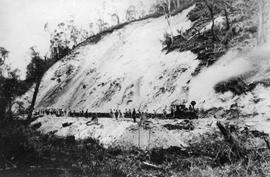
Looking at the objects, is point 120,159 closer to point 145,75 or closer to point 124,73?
point 145,75

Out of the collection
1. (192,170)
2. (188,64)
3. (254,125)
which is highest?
(188,64)

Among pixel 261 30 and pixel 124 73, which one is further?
pixel 124 73

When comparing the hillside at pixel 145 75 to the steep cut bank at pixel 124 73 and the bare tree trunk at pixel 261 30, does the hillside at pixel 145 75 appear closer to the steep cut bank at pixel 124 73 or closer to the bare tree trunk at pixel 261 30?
the steep cut bank at pixel 124 73

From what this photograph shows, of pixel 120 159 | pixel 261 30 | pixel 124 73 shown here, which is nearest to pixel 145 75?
pixel 124 73

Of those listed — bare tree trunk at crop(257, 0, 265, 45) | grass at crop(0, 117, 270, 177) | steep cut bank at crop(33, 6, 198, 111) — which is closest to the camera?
grass at crop(0, 117, 270, 177)

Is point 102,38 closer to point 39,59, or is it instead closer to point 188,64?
point 39,59

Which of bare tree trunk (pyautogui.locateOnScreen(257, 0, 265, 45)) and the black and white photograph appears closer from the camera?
the black and white photograph

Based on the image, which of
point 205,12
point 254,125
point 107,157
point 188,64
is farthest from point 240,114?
point 205,12

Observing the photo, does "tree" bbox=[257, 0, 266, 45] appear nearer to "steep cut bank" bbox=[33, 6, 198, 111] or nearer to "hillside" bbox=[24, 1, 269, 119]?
"hillside" bbox=[24, 1, 269, 119]

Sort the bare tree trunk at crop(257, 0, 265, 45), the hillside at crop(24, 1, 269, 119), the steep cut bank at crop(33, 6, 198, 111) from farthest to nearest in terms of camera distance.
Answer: the steep cut bank at crop(33, 6, 198, 111), the bare tree trunk at crop(257, 0, 265, 45), the hillside at crop(24, 1, 269, 119)

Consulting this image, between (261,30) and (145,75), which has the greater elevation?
(261,30)

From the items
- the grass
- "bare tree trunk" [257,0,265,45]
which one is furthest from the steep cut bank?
the grass
